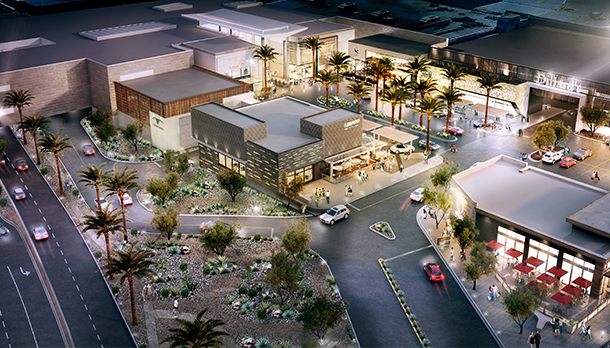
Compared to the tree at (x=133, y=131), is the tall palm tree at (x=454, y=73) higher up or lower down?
higher up

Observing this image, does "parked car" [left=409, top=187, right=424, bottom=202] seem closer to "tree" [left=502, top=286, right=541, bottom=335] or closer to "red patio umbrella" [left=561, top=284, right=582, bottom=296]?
"red patio umbrella" [left=561, top=284, right=582, bottom=296]

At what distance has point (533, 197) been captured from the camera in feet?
262

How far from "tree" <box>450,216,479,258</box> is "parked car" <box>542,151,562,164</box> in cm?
3230

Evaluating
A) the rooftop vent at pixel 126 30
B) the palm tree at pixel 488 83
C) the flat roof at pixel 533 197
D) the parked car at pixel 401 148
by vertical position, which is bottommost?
the parked car at pixel 401 148

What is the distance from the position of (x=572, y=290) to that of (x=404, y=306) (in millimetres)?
18032

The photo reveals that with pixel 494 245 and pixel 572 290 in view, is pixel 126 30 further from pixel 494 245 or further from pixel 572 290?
pixel 572 290

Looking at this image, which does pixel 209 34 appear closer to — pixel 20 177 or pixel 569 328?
pixel 20 177

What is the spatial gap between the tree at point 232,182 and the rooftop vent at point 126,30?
6337 cm

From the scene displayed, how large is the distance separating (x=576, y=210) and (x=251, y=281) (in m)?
41.1

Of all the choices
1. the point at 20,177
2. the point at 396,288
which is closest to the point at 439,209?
the point at 396,288

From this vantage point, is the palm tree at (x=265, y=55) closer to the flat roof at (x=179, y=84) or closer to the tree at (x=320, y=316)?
the flat roof at (x=179, y=84)

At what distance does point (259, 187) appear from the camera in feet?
310

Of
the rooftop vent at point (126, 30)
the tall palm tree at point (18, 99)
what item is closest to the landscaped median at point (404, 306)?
the tall palm tree at point (18, 99)

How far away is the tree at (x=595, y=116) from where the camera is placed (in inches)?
4230
